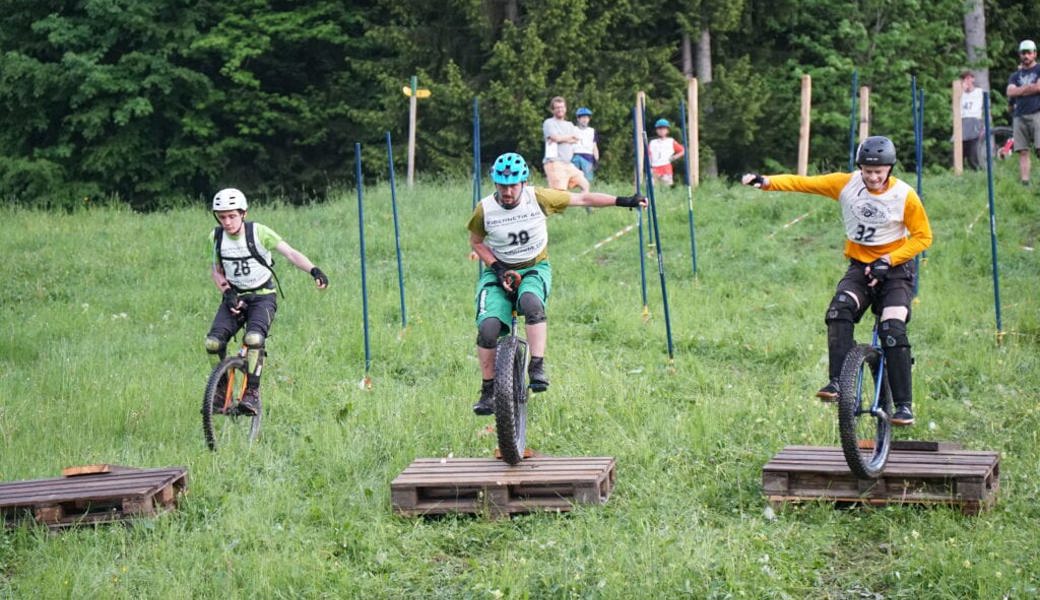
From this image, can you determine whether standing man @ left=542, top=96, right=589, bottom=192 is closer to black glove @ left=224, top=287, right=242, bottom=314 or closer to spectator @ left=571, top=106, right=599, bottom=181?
spectator @ left=571, top=106, right=599, bottom=181

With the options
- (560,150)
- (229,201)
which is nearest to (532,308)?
(229,201)

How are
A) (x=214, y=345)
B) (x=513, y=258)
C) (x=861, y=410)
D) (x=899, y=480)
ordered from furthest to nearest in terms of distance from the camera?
(x=214, y=345), (x=513, y=258), (x=899, y=480), (x=861, y=410)

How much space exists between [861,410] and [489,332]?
2.54m

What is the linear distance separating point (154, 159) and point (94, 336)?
15039 mm

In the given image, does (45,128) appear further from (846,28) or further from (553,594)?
(553,594)

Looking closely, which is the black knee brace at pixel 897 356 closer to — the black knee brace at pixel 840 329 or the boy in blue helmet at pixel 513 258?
the black knee brace at pixel 840 329

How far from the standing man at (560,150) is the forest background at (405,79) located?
5.39 metres

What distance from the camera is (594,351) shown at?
13.6 metres

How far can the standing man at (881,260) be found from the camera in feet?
28.9

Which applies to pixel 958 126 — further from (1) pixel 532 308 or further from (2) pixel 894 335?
(1) pixel 532 308

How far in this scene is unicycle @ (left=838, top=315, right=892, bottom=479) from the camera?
26.7 ft

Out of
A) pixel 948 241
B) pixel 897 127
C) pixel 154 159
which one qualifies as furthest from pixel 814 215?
pixel 154 159

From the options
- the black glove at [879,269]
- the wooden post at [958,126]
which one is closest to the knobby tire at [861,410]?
the black glove at [879,269]

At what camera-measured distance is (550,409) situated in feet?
36.5
